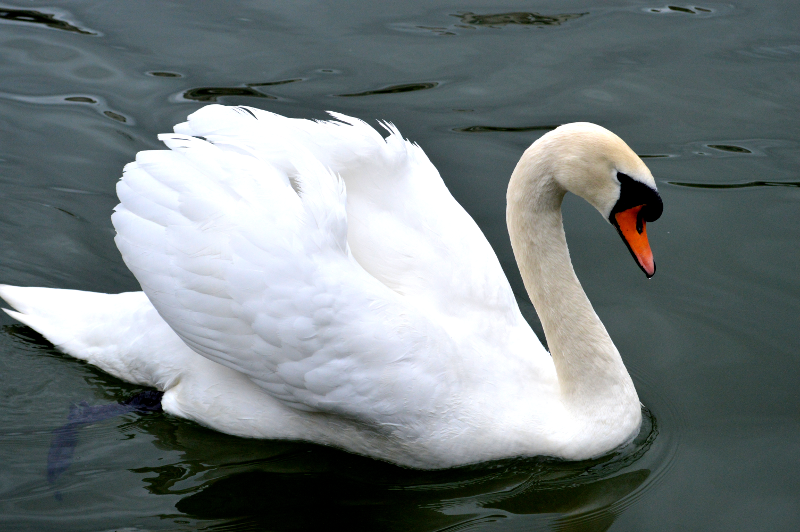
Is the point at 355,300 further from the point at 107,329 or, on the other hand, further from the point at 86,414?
the point at 86,414

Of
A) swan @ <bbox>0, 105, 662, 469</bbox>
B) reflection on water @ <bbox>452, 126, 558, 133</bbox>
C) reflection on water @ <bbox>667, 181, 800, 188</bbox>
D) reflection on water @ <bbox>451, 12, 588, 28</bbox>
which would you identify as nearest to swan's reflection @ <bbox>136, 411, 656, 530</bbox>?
swan @ <bbox>0, 105, 662, 469</bbox>

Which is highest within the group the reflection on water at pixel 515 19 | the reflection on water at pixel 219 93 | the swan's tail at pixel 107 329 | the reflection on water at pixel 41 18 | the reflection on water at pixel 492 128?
the reflection on water at pixel 515 19

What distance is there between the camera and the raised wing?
437cm

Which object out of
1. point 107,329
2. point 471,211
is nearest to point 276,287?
point 107,329

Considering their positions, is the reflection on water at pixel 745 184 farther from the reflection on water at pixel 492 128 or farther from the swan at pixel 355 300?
the swan at pixel 355 300

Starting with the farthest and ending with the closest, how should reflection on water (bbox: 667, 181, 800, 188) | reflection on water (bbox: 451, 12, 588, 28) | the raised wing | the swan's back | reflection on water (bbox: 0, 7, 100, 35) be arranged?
reflection on water (bbox: 451, 12, 588, 28) → reflection on water (bbox: 0, 7, 100, 35) → reflection on water (bbox: 667, 181, 800, 188) → the swan's back → the raised wing

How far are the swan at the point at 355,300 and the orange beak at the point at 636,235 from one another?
1cm

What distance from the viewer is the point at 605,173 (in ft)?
14.8

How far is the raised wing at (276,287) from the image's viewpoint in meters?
4.37

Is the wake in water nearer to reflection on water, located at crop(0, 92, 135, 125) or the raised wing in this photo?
the raised wing

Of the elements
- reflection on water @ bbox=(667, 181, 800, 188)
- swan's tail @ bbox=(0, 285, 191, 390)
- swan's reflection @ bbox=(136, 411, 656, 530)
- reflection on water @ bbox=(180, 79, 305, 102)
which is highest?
reflection on water @ bbox=(180, 79, 305, 102)

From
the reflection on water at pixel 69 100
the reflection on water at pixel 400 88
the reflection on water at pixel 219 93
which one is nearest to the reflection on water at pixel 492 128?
the reflection on water at pixel 400 88

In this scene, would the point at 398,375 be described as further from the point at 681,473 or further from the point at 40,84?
the point at 40,84

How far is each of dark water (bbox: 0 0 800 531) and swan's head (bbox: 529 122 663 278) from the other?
1.28 metres
